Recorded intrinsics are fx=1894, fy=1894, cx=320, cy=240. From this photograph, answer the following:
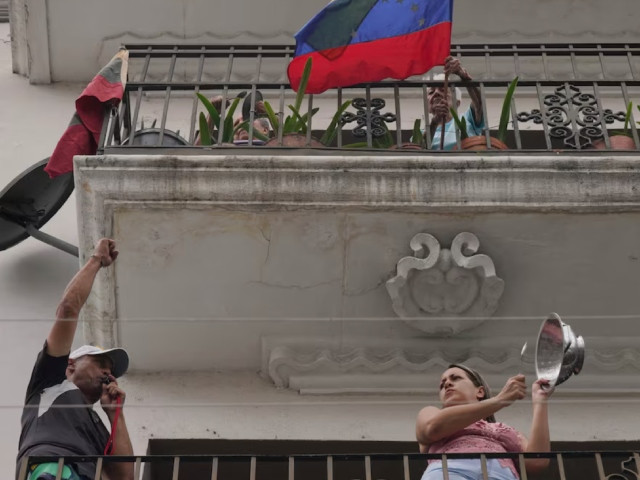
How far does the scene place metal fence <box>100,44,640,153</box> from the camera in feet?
32.9

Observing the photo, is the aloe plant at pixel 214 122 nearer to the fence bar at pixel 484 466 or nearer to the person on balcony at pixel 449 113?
the person on balcony at pixel 449 113

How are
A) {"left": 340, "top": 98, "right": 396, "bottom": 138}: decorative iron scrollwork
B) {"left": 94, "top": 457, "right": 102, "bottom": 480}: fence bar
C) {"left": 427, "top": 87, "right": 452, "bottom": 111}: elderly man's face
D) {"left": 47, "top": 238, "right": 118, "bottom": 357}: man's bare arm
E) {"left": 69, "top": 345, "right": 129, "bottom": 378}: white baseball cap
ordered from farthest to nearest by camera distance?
{"left": 427, "top": 87, "right": 452, "bottom": 111}: elderly man's face
{"left": 340, "top": 98, "right": 396, "bottom": 138}: decorative iron scrollwork
{"left": 69, "top": 345, "right": 129, "bottom": 378}: white baseball cap
{"left": 47, "top": 238, "right": 118, "bottom": 357}: man's bare arm
{"left": 94, "top": 457, "right": 102, "bottom": 480}: fence bar

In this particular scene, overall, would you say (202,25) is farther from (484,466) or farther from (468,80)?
(484,466)

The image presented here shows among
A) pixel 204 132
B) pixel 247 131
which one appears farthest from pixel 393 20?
pixel 204 132

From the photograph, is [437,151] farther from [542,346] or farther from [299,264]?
[542,346]

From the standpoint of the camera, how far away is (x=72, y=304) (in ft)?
26.7

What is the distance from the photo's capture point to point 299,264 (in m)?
9.63

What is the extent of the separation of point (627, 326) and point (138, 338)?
99.8 inches

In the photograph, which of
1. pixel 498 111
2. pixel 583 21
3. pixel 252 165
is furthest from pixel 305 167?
pixel 583 21

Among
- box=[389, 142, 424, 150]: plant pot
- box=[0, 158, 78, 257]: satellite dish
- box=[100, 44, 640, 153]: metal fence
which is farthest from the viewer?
box=[0, 158, 78, 257]: satellite dish

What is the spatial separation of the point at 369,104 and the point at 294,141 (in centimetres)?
60

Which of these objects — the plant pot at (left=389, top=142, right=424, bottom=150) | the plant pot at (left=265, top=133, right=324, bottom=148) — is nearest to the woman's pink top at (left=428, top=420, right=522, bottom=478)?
the plant pot at (left=389, top=142, right=424, bottom=150)

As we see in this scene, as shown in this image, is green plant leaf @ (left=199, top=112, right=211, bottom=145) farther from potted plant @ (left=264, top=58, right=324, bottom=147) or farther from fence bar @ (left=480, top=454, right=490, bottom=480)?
fence bar @ (left=480, top=454, right=490, bottom=480)

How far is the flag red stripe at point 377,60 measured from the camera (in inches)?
405
